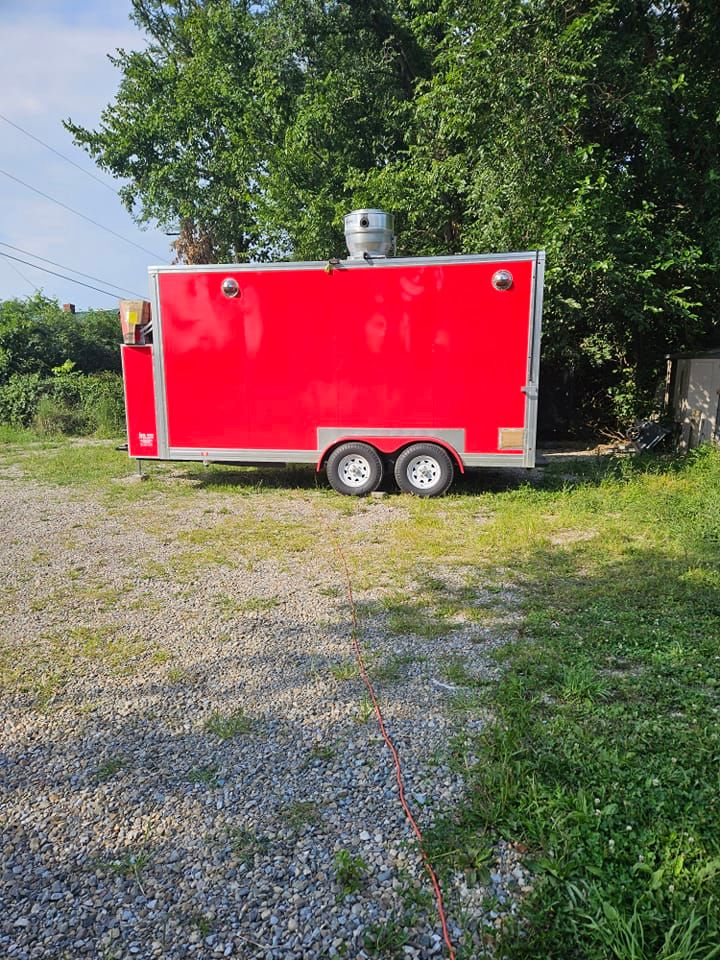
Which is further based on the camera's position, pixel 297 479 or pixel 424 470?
pixel 297 479

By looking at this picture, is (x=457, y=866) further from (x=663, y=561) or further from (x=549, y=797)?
(x=663, y=561)

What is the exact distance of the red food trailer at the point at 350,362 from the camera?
311 inches

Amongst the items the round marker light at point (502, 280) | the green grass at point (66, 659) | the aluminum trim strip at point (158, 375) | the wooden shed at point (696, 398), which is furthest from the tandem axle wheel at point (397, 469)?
the wooden shed at point (696, 398)

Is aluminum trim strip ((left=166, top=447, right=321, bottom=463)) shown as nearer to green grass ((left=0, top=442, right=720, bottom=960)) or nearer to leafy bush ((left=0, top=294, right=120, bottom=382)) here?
green grass ((left=0, top=442, right=720, bottom=960))

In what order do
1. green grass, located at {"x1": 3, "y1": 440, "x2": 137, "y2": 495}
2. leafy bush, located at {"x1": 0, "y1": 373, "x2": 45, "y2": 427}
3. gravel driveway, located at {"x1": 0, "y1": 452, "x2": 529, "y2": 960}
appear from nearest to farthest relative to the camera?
gravel driveway, located at {"x1": 0, "y1": 452, "x2": 529, "y2": 960} < green grass, located at {"x1": 3, "y1": 440, "x2": 137, "y2": 495} < leafy bush, located at {"x1": 0, "y1": 373, "x2": 45, "y2": 427}

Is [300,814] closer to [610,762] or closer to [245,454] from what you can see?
[610,762]

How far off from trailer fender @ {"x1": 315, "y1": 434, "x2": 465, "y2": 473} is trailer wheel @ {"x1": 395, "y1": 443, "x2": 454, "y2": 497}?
0.08 meters

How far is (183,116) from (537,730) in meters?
21.0

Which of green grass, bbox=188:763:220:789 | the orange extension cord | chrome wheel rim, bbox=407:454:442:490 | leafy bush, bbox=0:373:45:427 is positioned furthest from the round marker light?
leafy bush, bbox=0:373:45:427

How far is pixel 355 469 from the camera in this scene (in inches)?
343

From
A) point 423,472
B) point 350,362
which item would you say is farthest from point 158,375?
point 423,472

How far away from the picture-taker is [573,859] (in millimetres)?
2217

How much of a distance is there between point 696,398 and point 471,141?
6012 mm

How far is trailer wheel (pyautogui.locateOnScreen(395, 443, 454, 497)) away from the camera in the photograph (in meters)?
8.37
